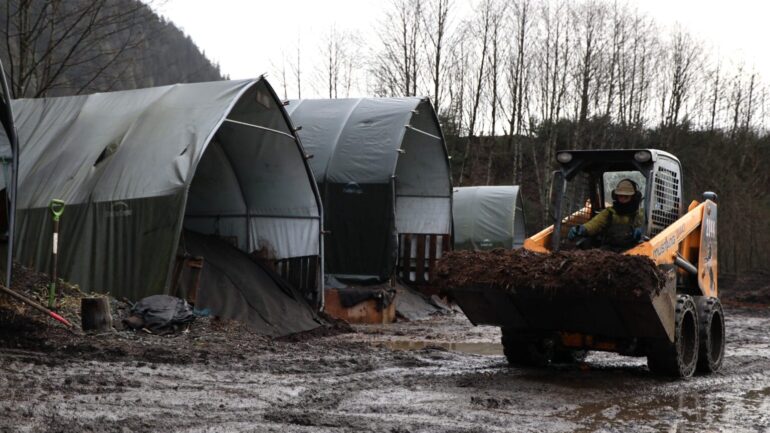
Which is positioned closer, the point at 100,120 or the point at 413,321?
the point at 100,120

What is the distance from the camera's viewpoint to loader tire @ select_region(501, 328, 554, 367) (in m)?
9.53

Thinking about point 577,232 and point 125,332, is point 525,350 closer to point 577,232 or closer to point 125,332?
point 577,232

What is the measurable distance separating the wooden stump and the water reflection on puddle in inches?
154

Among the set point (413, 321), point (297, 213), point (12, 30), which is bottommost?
point (413, 321)

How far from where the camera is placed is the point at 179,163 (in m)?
11.6

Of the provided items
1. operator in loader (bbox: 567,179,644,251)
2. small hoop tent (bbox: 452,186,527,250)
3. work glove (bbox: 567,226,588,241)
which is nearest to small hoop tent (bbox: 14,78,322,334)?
work glove (bbox: 567,226,588,241)

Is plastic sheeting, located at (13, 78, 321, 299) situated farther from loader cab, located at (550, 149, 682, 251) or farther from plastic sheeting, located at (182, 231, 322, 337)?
loader cab, located at (550, 149, 682, 251)

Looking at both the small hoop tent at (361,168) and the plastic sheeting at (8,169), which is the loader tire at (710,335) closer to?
the plastic sheeting at (8,169)

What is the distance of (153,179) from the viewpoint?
38.4ft

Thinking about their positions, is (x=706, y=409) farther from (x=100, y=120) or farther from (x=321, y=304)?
(x=100, y=120)

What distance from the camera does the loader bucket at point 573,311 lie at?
25.8 ft

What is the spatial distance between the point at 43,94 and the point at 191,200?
611cm

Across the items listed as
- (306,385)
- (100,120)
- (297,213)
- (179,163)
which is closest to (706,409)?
(306,385)

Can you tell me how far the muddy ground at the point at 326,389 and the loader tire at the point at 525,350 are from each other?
20cm
